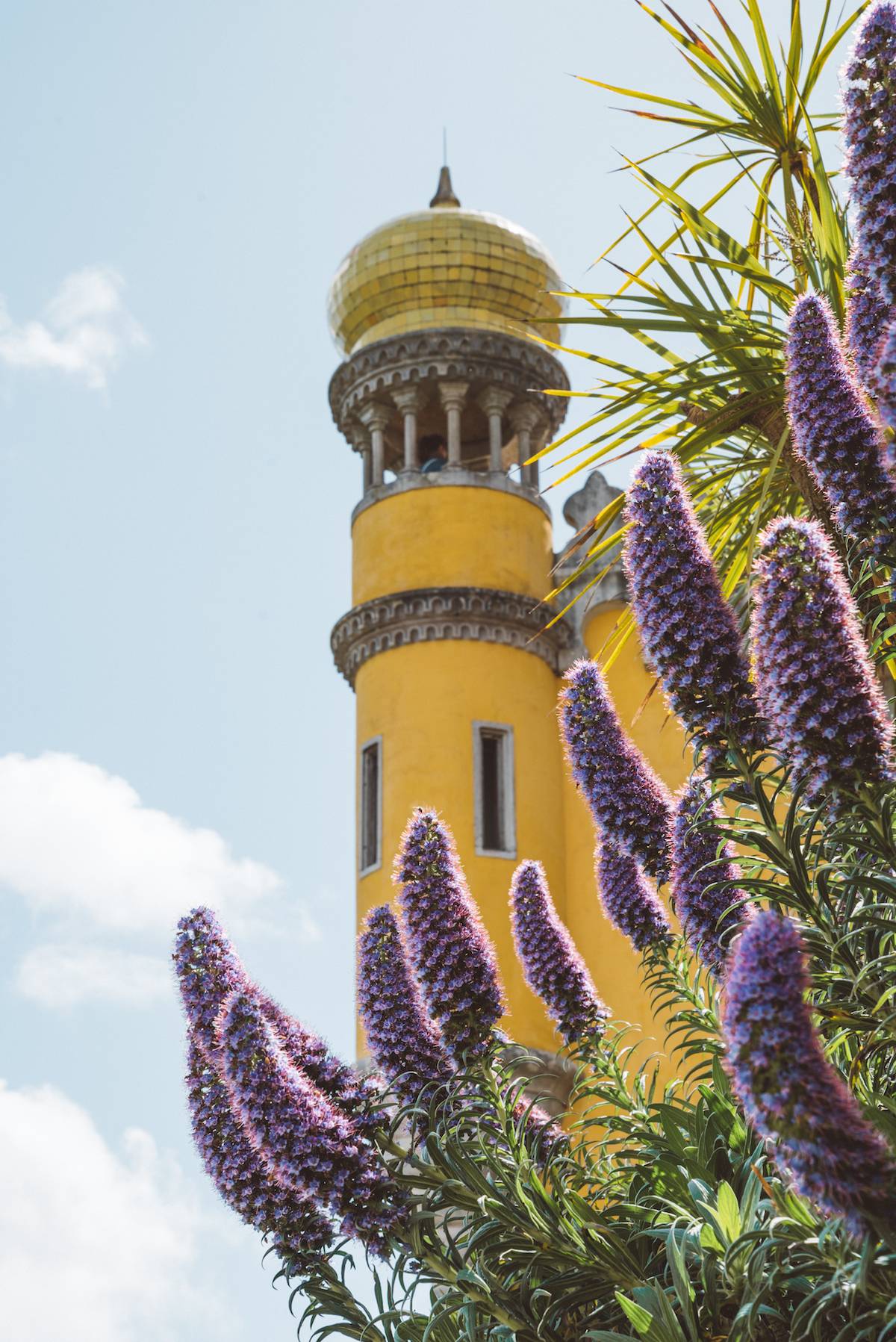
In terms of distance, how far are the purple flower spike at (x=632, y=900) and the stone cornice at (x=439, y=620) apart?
15.4 meters

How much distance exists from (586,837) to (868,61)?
17391mm

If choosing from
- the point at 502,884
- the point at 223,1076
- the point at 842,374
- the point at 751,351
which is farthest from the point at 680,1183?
the point at 502,884

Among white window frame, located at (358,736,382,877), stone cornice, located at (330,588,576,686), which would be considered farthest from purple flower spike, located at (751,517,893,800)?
stone cornice, located at (330,588,576,686)

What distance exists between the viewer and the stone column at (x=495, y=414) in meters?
22.7

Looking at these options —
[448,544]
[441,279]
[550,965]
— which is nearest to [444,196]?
[441,279]

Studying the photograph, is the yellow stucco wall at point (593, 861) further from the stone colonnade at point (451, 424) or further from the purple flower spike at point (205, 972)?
the purple flower spike at point (205, 972)

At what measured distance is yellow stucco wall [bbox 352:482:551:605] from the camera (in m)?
21.4

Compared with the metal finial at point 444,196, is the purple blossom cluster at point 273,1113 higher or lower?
lower

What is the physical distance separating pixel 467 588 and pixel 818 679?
17499 mm

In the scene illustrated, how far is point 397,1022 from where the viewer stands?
15.9 ft

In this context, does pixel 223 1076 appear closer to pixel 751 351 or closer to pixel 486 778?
pixel 751 351

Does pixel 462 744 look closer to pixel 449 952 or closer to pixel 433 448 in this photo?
Result: pixel 433 448

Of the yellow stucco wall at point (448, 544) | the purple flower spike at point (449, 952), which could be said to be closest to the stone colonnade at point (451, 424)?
the yellow stucco wall at point (448, 544)

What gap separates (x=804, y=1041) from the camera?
2.82 m
